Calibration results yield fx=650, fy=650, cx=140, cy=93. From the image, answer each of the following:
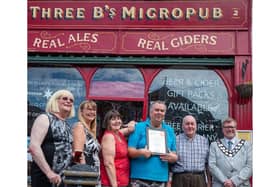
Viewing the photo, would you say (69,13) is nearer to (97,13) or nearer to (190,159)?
(97,13)

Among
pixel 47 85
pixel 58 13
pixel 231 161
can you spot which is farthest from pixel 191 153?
pixel 58 13

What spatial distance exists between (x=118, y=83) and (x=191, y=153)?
854 millimetres

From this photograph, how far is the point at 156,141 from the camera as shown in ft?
17.9

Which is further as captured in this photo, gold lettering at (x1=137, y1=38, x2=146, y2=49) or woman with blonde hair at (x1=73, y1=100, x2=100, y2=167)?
gold lettering at (x1=137, y1=38, x2=146, y2=49)

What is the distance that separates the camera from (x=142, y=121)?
548 cm

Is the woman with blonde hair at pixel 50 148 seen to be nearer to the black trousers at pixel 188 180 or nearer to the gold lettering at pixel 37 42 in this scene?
Answer: the gold lettering at pixel 37 42

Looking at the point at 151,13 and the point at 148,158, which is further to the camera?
the point at 151,13

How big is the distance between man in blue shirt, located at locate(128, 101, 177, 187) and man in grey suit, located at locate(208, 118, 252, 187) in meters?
0.35

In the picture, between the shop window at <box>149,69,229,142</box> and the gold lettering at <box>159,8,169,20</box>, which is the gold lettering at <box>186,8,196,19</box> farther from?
the shop window at <box>149,69,229,142</box>

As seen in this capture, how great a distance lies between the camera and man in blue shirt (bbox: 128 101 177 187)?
5410 mm

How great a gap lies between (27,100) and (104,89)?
26.0 inches

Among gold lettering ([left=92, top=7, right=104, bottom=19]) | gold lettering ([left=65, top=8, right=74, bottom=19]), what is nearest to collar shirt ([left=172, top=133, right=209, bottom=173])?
gold lettering ([left=92, top=7, right=104, bottom=19])

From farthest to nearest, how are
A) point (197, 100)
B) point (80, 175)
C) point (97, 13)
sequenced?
point (97, 13) → point (197, 100) → point (80, 175)

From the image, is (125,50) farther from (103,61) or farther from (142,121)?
(142,121)
